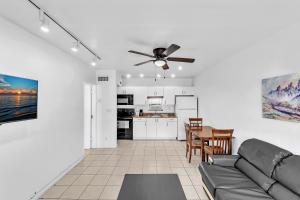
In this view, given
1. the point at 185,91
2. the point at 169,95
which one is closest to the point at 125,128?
the point at 169,95

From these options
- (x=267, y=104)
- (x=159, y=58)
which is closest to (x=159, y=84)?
(x=159, y=58)

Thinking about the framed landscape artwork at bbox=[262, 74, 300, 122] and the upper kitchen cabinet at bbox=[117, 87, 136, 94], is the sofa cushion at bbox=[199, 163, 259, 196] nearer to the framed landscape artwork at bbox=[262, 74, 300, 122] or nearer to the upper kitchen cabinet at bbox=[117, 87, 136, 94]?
the framed landscape artwork at bbox=[262, 74, 300, 122]

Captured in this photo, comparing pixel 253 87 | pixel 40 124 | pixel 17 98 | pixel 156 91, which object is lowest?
pixel 40 124

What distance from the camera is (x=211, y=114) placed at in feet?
17.3

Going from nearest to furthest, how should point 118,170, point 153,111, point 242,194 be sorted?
1. point 242,194
2. point 118,170
3. point 153,111

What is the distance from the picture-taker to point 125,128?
683cm

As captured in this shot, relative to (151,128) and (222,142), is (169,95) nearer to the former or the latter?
(151,128)

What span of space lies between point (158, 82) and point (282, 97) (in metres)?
5.14

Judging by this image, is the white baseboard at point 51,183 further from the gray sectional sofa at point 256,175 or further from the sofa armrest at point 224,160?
the sofa armrest at point 224,160

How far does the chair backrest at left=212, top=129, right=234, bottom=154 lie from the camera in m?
3.48

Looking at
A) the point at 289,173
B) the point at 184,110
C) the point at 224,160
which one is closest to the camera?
the point at 289,173

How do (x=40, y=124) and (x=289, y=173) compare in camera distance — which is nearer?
(x=289, y=173)

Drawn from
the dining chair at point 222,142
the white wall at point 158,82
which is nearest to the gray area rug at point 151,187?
the dining chair at point 222,142

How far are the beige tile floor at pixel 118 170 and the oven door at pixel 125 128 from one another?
33.8 inches
